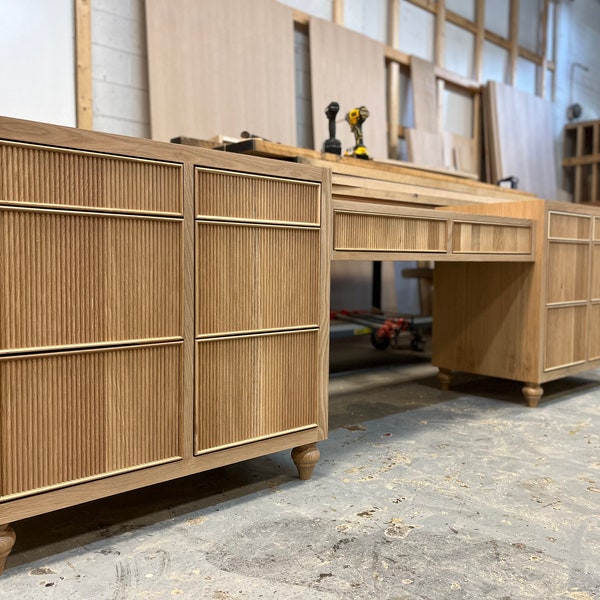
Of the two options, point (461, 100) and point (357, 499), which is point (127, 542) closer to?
→ point (357, 499)

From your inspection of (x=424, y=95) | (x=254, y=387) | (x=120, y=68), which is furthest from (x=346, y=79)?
(x=254, y=387)

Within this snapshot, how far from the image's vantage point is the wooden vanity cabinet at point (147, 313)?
53.2 inches

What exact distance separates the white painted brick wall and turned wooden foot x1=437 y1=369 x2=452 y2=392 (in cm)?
241

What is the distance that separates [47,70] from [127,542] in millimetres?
2863

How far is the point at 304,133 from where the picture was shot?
4.82 m

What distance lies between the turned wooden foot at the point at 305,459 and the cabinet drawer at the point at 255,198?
74 cm

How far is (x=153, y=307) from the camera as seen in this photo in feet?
5.10

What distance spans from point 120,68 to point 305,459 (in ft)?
9.59

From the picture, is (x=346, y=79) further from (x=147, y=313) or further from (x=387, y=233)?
(x=147, y=313)

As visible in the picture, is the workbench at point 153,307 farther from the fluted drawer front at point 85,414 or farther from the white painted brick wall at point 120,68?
the white painted brick wall at point 120,68

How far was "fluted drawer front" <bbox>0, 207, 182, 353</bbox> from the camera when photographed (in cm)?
133

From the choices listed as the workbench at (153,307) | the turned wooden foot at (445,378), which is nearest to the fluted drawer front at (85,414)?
the workbench at (153,307)

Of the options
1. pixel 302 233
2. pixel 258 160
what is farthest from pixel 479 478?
pixel 258 160


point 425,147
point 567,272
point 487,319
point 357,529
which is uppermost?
point 425,147
